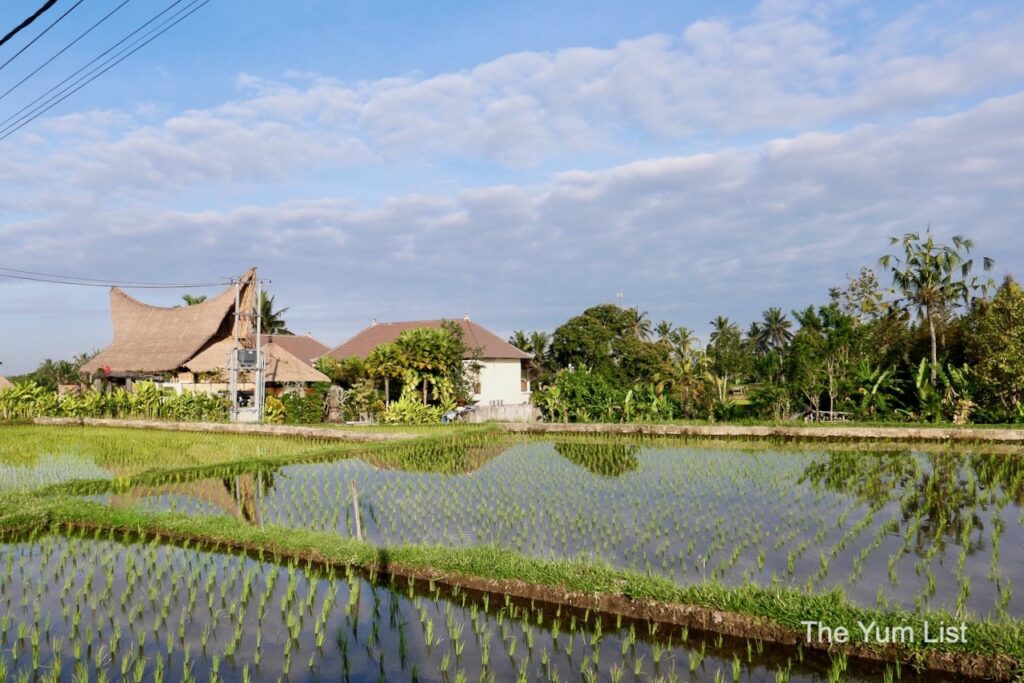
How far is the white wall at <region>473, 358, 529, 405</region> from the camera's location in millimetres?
30156

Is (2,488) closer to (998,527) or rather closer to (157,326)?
(998,527)

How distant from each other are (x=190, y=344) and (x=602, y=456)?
17793 millimetres

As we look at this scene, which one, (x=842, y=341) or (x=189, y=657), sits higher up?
(x=842, y=341)

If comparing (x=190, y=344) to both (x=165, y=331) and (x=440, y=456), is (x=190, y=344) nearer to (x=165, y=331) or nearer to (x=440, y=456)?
(x=165, y=331)

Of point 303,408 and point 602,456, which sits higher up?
point 303,408

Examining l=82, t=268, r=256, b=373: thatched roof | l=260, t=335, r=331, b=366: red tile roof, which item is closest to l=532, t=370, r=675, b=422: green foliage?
l=82, t=268, r=256, b=373: thatched roof

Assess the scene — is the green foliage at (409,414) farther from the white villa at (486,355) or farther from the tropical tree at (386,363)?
the white villa at (486,355)

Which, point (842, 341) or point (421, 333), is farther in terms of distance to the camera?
point (421, 333)

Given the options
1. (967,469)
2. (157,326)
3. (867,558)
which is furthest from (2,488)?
(157,326)

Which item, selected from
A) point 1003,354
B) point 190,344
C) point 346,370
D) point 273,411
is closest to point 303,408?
point 273,411

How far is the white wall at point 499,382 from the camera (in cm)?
3016

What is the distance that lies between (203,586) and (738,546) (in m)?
5.41

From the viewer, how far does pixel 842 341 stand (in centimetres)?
2022

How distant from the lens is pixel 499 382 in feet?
101
